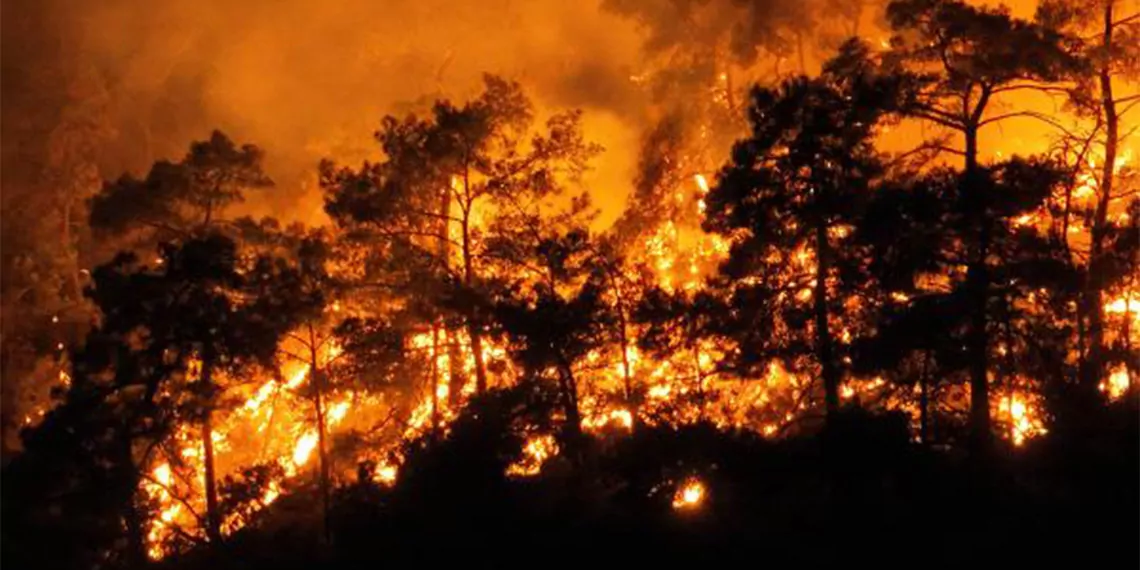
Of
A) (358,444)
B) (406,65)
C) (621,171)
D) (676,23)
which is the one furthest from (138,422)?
(406,65)

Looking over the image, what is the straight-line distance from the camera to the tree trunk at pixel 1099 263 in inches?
649

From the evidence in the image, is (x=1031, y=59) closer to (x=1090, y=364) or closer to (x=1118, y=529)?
(x=1090, y=364)

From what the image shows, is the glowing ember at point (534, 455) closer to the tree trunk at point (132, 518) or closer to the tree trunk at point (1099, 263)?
the tree trunk at point (132, 518)

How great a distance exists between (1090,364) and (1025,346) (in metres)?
1.06

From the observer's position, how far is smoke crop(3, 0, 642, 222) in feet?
144

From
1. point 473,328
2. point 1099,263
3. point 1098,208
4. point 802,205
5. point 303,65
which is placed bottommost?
point 473,328

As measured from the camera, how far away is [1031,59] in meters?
14.6

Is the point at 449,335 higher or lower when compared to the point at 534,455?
higher

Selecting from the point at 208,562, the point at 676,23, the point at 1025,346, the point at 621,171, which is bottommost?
the point at 208,562

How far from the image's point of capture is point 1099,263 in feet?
54.2

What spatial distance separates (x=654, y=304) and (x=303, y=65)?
40993mm

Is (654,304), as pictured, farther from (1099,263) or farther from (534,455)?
(1099,263)

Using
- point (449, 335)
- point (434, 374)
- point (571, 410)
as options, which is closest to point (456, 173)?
point (449, 335)

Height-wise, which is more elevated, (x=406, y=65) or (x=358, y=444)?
(x=406, y=65)
